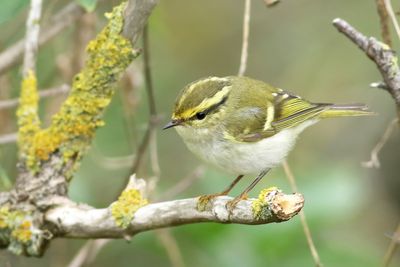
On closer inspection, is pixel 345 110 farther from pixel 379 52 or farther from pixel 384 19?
pixel 379 52

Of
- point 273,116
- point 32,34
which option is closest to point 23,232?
point 32,34

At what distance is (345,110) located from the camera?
Result: 3.79 m

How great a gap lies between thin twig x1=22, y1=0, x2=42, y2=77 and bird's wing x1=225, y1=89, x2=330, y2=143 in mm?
937

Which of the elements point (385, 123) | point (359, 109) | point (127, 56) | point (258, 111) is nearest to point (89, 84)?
point (127, 56)

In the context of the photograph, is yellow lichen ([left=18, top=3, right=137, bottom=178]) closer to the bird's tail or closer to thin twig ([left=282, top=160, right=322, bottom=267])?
thin twig ([left=282, top=160, right=322, bottom=267])

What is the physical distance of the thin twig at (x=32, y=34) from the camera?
10.1ft

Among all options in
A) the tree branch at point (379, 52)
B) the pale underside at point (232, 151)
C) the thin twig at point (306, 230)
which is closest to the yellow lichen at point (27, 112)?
the pale underside at point (232, 151)

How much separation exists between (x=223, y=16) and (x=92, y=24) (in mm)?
2553

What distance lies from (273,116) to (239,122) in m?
Result: 0.23

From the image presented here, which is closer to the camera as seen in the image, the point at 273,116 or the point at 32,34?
the point at 32,34

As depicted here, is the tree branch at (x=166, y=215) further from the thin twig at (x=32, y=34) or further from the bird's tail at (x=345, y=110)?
the bird's tail at (x=345, y=110)

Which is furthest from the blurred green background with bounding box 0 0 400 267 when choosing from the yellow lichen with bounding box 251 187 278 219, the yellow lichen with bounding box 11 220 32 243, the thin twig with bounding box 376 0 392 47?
the yellow lichen with bounding box 251 187 278 219

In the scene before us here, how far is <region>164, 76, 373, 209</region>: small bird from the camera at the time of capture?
3.31m

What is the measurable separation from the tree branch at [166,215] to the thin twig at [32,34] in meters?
0.63
